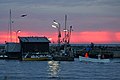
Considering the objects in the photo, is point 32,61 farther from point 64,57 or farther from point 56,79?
point 56,79

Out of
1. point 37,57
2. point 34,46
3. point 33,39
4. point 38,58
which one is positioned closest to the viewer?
point 38,58

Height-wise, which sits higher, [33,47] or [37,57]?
[33,47]

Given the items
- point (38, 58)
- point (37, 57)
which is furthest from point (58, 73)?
point (37, 57)

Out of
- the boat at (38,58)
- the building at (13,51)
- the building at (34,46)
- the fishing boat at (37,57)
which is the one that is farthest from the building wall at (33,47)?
the boat at (38,58)

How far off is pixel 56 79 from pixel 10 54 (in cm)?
6427

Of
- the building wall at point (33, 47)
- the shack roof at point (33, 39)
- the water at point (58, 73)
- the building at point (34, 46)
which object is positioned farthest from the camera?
the shack roof at point (33, 39)

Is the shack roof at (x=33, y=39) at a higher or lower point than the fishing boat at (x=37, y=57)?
higher

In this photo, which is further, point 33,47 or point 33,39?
point 33,39

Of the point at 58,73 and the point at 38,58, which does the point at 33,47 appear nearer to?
the point at 38,58

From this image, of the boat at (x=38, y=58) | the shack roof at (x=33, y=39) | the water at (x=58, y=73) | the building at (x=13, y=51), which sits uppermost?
the shack roof at (x=33, y=39)

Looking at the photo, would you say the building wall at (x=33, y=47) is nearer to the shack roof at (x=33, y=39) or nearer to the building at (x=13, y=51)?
the shack roof at (x=33, y=39)

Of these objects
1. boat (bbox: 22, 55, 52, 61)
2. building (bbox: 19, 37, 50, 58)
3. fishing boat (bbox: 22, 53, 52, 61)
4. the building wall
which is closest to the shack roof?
building (bbox: 19, 37, 50, 58)

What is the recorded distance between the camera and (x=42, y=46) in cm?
12838

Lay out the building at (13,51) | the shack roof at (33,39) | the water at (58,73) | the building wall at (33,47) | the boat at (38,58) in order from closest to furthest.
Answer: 1. the water at (58,73)
2. the boat at (38,58)
3. the building wall at (33,47)
4. the building at (13,51)
5. the shack roof at (33,39)
